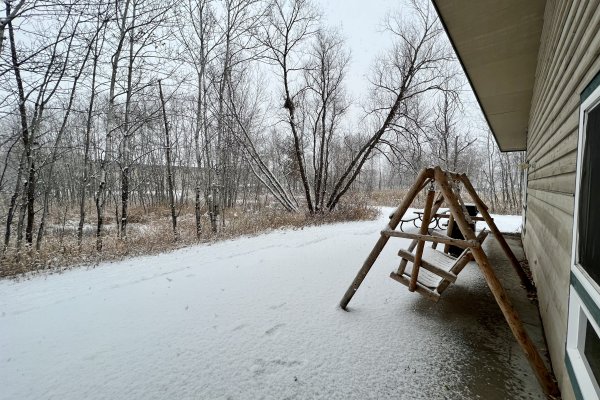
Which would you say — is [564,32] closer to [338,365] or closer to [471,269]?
[338,365]

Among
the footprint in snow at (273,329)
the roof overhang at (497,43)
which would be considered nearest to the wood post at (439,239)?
the footprint in snow at (273,329)

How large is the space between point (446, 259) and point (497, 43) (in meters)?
3.12

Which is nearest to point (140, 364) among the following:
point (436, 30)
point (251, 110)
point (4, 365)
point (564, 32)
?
point (4, 365)

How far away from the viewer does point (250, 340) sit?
2.78m

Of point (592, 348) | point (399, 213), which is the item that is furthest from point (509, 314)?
Result: point (399, 213)

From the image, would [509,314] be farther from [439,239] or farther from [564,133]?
[564,133]

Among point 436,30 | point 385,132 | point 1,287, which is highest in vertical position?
point 436,30

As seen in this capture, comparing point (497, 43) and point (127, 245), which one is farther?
point (127, 245)

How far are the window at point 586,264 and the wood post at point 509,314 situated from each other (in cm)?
43

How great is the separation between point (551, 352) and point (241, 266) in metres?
4.46

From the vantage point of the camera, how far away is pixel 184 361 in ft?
8.01

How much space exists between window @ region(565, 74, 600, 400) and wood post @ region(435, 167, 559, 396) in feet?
1.42

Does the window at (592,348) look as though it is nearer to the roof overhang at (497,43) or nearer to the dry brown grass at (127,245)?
the roof overhang at (497,43)

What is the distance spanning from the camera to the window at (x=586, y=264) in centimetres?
139
